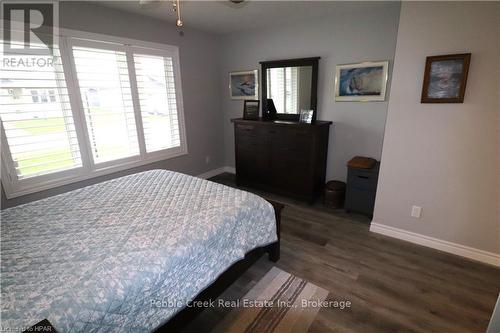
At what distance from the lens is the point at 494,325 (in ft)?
3.14

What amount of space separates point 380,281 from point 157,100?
332cm

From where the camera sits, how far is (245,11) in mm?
2824

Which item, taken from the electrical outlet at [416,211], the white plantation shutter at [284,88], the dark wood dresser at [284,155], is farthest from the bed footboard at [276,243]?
the white plantation shutter at [284,88]

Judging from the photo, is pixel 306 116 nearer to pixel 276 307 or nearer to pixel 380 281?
pixel 380 281

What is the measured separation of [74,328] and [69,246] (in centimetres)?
51

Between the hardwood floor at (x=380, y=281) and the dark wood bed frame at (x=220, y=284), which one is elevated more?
the dark wood bed frame at (x=220, y=284)

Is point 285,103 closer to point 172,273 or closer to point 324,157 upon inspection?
point 324,157

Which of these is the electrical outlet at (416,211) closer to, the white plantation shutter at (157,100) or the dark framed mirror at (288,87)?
the dark framed mirror at (288,87)

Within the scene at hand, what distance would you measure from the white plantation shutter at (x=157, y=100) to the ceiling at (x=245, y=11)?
56 centimetres

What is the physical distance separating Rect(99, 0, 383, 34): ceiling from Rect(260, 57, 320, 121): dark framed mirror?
1.72 ft

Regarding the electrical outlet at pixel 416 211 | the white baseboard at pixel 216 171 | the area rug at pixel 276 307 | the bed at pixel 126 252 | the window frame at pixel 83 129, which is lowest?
the area rug at pixel 276 307

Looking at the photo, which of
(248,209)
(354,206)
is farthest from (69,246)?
(354,206)

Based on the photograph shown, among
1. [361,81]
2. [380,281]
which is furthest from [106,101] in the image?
[380,281]

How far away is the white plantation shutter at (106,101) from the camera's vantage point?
261 cm
